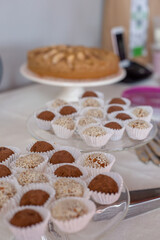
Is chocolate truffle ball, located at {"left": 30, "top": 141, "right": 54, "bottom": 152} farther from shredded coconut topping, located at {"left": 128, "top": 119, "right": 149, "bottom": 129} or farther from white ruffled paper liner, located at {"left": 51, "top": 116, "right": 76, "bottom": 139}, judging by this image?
shredded coconut topping, located at {"left": 128, "top": 119, "right": 149, "bottom": 129}

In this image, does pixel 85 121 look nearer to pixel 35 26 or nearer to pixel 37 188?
pixel 37 188

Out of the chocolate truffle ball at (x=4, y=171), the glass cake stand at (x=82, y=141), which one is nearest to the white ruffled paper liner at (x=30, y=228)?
the chocolate truffle ball at (x=4, y=171)

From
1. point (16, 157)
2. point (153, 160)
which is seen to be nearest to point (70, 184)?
point (16, 157)

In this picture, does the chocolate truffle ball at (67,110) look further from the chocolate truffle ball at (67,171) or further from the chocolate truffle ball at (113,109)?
the chocolate truffle ball at (67,171)

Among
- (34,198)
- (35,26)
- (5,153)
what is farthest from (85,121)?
(35,26)

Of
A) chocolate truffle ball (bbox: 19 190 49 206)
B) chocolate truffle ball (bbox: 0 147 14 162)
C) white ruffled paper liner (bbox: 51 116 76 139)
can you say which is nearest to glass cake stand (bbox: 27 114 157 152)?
white ruffled paper liner (bbox: 51 116 76 139)
